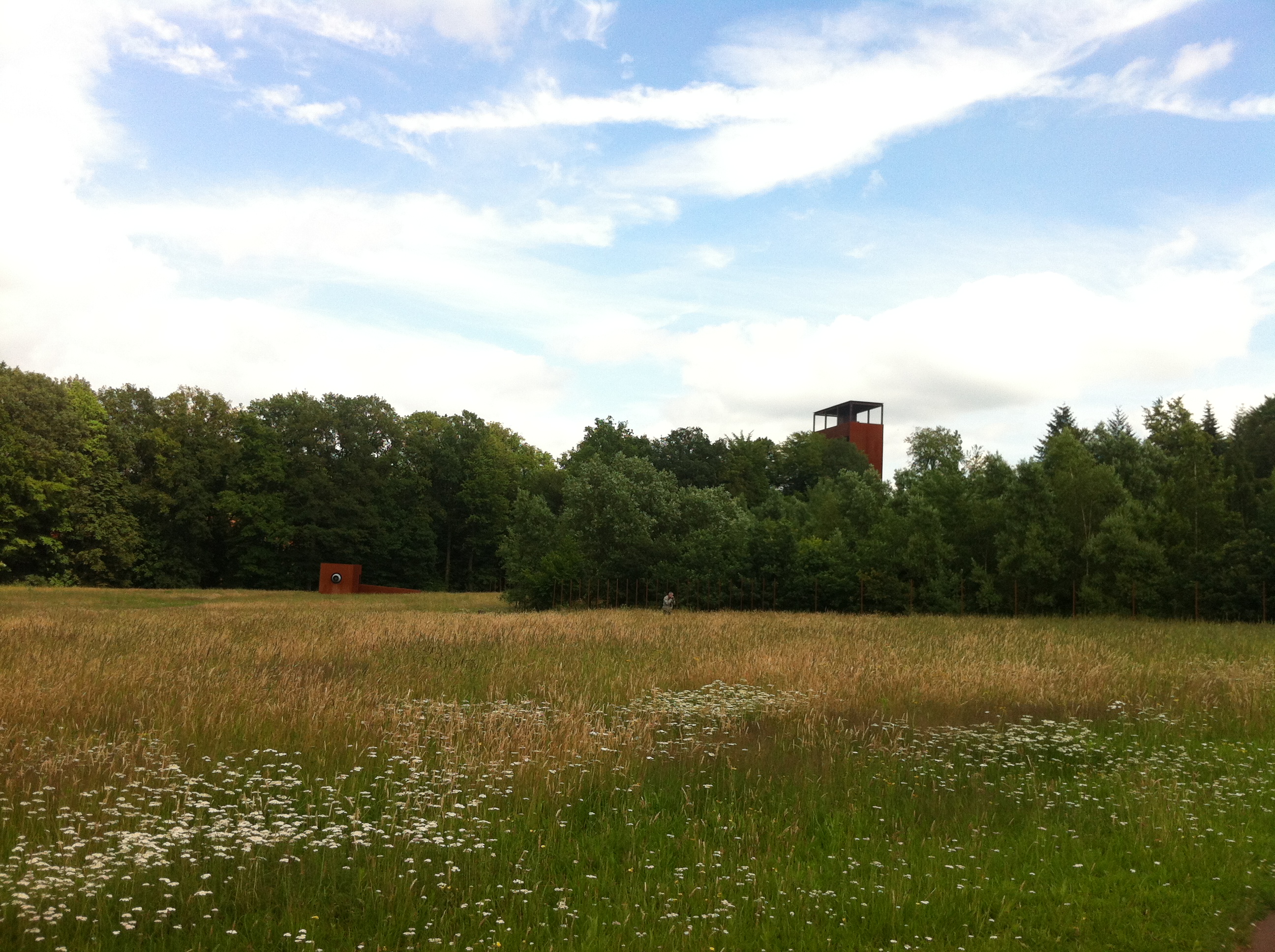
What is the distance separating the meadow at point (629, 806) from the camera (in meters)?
5.94

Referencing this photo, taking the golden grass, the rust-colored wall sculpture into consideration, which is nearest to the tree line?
the rust-colored wall sculpture

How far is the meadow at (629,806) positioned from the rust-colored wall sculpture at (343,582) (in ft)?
169

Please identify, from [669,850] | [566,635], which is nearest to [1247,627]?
[566,635]

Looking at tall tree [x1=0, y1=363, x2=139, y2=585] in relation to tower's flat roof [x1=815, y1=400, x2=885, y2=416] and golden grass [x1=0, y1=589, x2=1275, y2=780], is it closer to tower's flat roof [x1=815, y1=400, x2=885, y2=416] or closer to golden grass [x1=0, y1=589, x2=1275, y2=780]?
golden grass [x1=0, y1=589, x2=1275, y2=780]

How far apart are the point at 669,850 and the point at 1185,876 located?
3833 millimetres

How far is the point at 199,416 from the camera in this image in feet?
244

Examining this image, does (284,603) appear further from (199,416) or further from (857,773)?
(857,773)

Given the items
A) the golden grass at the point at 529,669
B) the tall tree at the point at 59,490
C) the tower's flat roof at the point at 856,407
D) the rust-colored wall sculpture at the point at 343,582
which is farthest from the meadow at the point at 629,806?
the tower's flat roof at the point at 856,407

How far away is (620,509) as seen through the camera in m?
49.2

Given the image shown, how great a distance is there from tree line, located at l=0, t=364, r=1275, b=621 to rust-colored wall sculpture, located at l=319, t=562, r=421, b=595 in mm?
7661

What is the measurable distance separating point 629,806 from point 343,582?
63.5m

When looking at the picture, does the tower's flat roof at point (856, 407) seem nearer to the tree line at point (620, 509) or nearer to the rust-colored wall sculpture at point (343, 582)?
the tree line at point (620, 509)

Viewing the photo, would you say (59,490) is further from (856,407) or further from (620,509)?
(856,407)

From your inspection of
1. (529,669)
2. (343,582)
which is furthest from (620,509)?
(529,669)
